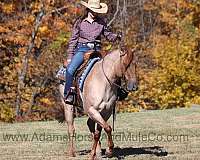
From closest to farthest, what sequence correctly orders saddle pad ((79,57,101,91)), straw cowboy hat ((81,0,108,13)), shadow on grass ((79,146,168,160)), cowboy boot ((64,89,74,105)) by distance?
saddle pad ((79,57,101,91)) → straw cowboy hat ((81,0,108,13)) → cowboy boot ((64,89,74,105)) → shadow on grass ((79,146,168,160))

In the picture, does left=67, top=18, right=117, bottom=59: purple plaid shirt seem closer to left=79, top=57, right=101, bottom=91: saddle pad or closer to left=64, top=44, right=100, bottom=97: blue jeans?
left=64, top=44, right=100, bottom=97: blue jeans

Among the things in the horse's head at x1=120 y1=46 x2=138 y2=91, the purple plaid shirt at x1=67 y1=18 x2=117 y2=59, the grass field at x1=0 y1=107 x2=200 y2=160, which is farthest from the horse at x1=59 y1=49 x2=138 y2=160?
the grass field at x1=0 y1=107 x2=200 y2=160

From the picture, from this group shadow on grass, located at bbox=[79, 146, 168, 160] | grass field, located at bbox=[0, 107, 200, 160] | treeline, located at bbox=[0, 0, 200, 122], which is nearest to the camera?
shadow on grass, located at bbox=[79, 146, 168, 160]

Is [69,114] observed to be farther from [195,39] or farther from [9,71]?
[195,39]

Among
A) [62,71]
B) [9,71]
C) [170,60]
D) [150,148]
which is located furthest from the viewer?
[9,71]

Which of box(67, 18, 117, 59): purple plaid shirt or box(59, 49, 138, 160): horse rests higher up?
box(67, 18, 117, 59): purple plaid shirt

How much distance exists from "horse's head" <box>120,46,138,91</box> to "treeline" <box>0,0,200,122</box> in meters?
13.0

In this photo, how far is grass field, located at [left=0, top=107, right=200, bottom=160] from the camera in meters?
9.48

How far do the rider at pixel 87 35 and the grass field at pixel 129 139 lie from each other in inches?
56.2

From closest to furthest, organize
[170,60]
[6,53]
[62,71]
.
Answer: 1. [62,71]
2. [170,60]
3. [6,53]

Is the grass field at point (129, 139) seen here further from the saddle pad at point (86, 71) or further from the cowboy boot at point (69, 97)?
the saddle pad at point (86, 71)

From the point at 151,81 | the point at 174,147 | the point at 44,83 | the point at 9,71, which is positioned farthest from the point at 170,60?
the point at 174,147

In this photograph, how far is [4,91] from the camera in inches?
953

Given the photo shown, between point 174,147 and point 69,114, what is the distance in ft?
6.35
